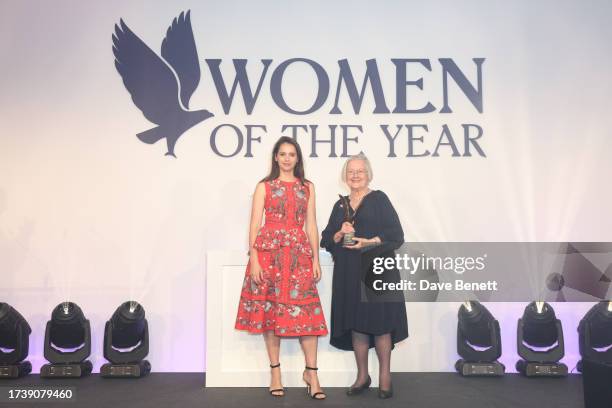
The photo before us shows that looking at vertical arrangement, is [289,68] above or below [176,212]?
above

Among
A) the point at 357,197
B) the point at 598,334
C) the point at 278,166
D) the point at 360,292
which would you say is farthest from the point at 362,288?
the point at 598,334

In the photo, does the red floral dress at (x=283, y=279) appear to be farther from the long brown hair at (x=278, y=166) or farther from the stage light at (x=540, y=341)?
the stage light at (x=540, y=341)

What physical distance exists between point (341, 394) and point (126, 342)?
167 cm

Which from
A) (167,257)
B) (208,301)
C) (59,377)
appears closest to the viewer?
(208,301)

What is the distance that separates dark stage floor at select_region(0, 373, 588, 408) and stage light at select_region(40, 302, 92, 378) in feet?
0.35

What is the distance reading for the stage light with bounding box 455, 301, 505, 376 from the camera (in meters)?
4.04

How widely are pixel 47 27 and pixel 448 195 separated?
3604 mm

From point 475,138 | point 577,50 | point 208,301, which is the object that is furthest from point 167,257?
point 577,50

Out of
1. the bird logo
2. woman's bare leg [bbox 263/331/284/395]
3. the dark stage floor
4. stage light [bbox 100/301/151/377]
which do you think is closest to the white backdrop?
the bird logo

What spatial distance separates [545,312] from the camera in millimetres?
4043

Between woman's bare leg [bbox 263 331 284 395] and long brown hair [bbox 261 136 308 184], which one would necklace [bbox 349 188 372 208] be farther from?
woman's bare leg [bbox 263 331 284 395]

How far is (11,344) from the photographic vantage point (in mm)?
4055

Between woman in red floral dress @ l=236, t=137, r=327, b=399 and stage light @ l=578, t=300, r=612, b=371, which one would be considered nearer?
woman in red floral dress @ l=236, t=137, r=327, b=399

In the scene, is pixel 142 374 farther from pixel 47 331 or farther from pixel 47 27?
pixel 47 27
